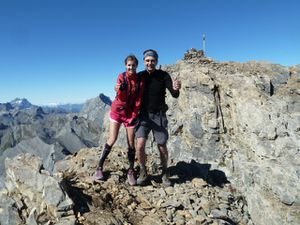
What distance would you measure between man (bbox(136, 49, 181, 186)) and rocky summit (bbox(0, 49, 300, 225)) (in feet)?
7.28

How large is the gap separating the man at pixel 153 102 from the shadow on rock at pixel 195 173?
9.66 feet

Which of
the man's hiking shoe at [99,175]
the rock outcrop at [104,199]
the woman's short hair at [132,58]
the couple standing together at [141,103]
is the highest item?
the woman's short hair at [132,58]

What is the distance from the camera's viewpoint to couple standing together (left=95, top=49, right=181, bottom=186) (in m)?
11.6

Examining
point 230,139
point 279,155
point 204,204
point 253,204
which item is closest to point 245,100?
point 230,139

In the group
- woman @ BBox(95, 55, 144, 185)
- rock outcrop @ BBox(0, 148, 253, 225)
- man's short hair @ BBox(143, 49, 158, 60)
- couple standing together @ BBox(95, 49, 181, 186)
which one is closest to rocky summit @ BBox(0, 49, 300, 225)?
rock outcrop @ BBox(0, 148, 253, 225)

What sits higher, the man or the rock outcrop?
the man

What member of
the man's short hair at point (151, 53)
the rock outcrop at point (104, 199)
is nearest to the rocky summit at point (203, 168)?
the rock outcrop at point (104, 199)

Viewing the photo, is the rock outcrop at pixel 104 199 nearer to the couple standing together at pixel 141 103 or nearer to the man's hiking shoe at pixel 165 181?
the man's hiking shoe at pixel 165 181

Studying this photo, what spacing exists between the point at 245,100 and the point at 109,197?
13.5 metres

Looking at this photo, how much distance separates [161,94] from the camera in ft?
40.9

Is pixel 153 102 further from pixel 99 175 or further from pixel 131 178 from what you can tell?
pixel 99 175

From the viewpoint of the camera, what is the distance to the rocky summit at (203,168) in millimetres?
10617

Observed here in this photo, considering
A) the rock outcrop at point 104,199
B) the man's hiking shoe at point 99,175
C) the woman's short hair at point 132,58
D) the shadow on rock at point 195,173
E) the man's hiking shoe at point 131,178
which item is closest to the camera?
the rock outcrop at point 104,199

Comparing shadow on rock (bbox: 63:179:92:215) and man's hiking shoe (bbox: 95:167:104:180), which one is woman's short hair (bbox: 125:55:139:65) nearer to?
man's hiking shoe (bbox: 95:167:104:180)
